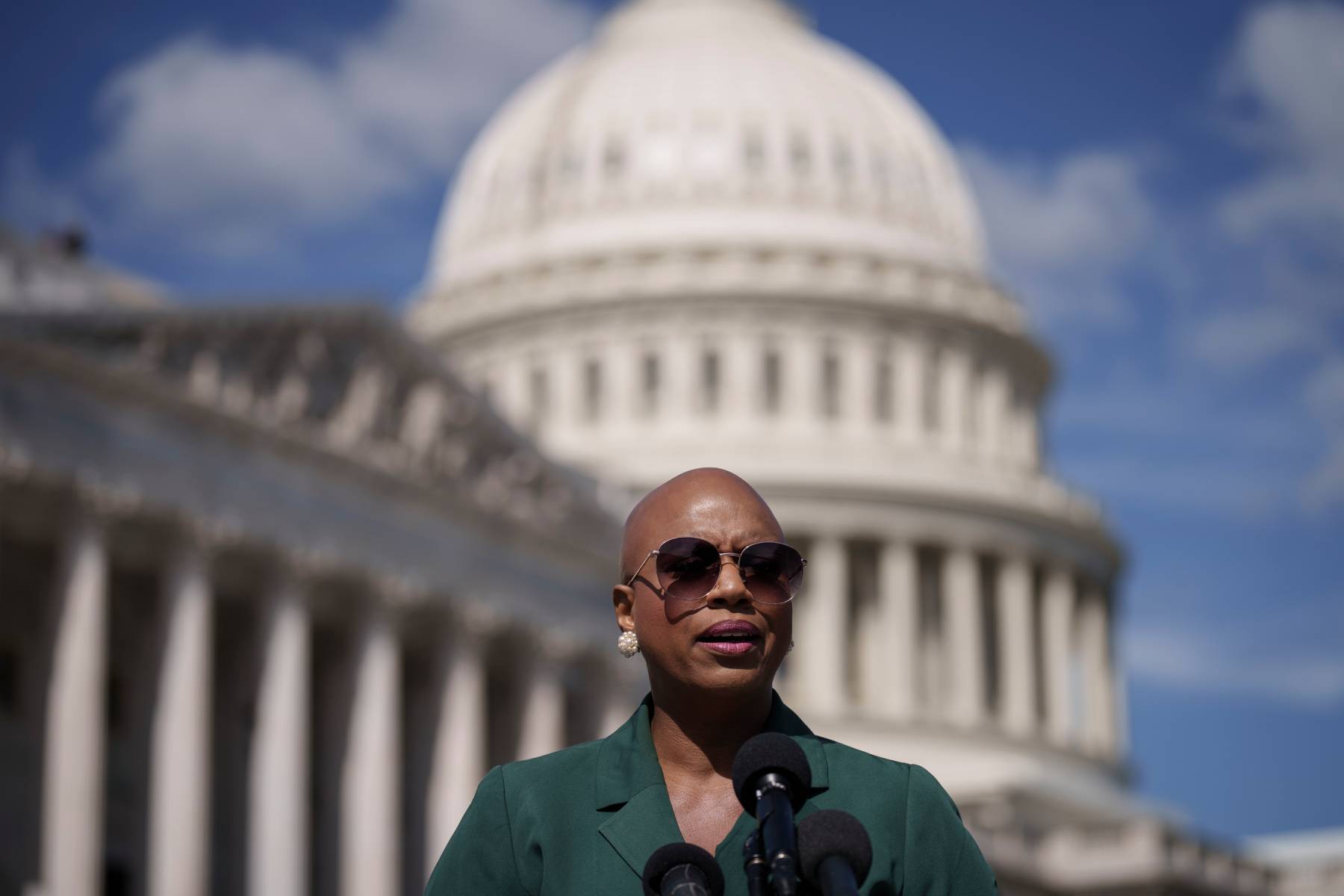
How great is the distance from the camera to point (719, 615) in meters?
6.18

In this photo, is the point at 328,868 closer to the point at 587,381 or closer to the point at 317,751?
the point at 317,751

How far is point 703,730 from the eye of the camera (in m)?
6.34

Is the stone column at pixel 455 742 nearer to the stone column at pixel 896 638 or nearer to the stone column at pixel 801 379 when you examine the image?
the stone column at pixel 896 638

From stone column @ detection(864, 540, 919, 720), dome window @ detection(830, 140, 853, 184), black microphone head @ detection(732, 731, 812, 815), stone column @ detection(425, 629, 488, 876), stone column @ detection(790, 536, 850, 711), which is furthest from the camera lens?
dome window @ detection(830, 140, 853, 184)

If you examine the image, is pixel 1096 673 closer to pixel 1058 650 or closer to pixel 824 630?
pixel 1058 650

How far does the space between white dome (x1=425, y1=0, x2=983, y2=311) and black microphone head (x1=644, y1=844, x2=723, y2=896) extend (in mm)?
98795

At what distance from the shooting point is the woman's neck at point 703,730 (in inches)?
246

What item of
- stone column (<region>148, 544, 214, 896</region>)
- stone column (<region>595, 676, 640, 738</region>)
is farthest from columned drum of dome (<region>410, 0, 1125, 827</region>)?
stone column (<region>148, 544, 214, 896</region>)

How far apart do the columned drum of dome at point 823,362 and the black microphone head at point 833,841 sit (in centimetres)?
8799

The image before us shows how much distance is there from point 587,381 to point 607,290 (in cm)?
396

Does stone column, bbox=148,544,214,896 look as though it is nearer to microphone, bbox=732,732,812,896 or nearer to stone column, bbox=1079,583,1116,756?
microphone, bbox=732,732,812,896

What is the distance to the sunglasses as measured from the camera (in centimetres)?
620

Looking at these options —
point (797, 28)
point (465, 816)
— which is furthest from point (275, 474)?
point (797, 28)

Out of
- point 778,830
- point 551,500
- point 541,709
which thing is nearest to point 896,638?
point 551,500
